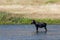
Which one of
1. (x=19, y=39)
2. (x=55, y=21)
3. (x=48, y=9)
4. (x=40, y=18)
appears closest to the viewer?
(x=19, y=39)

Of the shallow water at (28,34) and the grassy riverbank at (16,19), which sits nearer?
the shallow water at (28,34)

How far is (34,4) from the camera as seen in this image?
42500 millimetres

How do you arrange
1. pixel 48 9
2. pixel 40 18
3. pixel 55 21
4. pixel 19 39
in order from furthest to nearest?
pixel 48 9
pixel 40 18
pixel 55 21
pixel 19 39

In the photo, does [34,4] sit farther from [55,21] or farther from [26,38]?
[26,38]

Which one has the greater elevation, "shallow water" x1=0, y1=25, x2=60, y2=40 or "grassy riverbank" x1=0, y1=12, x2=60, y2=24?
"shallow water" x1=0, y1=25, x2=60, y2=40

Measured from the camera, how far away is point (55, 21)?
113 feet

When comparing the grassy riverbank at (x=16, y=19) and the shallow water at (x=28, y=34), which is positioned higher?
the shallow water at (x=28, y=34)

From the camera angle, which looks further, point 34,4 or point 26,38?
point 34,4

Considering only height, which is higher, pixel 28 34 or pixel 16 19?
pixel 28 34

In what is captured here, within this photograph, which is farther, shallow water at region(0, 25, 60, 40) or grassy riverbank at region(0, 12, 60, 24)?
grassy riverbank at region(0, 12, 60, 24)

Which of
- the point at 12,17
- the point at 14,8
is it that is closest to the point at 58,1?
the point at 14,8

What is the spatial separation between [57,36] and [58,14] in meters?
14.3

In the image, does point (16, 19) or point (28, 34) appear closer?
point (28, 34)

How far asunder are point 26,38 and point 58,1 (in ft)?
62.7
